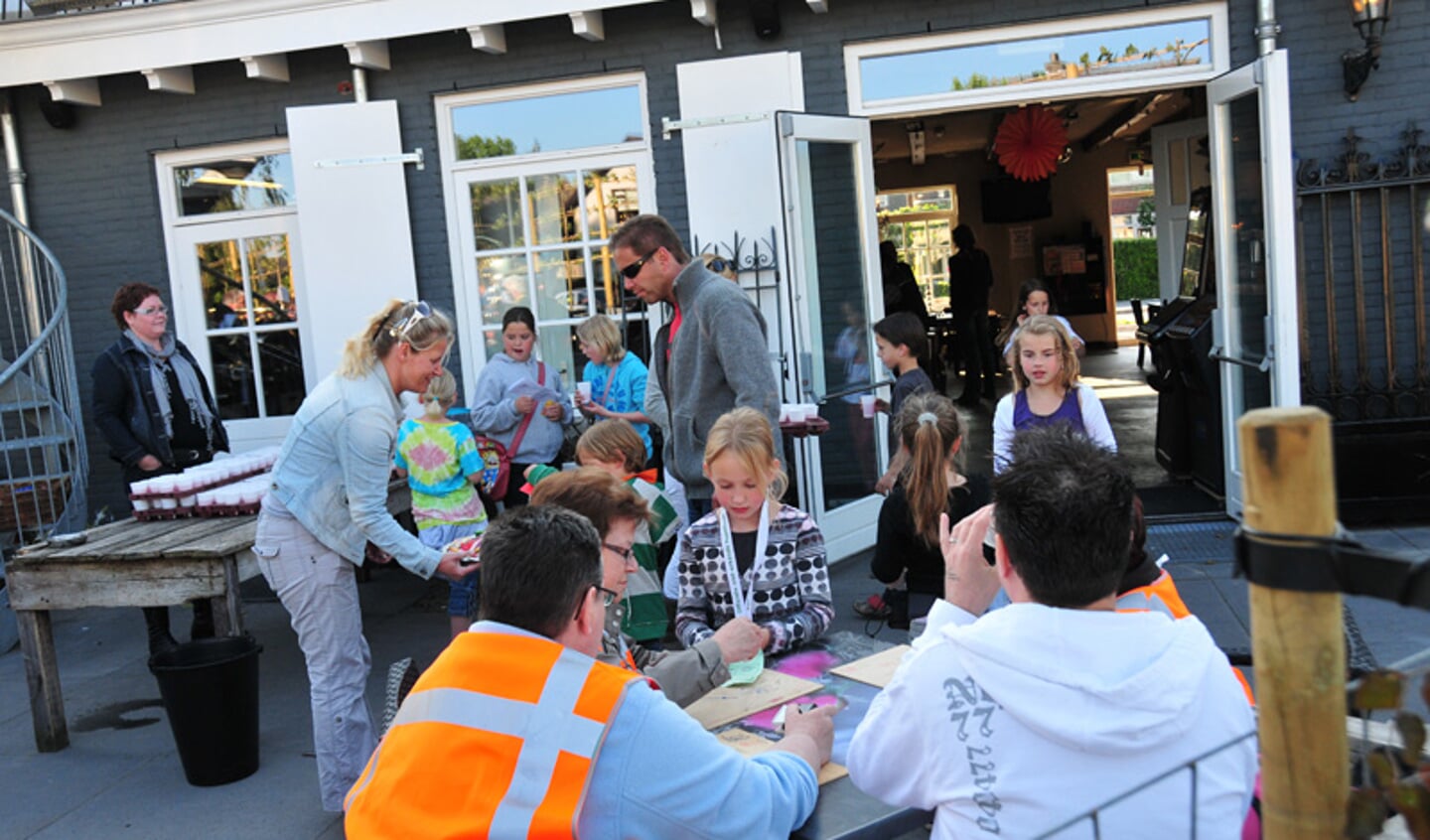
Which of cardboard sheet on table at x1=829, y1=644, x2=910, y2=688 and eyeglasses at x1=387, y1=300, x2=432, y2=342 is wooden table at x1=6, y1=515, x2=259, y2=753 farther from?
cardboard sheet on table at x1=829, y1=644, x2=910, y2=688

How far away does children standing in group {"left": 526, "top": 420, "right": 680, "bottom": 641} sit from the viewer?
3.77 m

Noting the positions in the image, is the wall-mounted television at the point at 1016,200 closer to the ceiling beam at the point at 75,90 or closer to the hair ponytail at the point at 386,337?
the ceiling beam at the point at 75,90

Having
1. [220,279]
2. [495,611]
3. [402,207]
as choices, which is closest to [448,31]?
[402,207]

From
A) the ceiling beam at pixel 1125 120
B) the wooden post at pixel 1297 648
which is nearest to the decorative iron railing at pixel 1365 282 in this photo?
the ceiling beam at pixel 1125 120

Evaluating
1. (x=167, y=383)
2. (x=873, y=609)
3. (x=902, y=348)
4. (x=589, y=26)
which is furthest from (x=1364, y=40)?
(x=167, y=383)

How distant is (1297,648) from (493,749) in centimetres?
117

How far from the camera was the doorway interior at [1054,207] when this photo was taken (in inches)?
464

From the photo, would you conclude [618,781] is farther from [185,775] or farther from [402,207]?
[402,207]

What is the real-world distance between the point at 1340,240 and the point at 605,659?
5.72 metres

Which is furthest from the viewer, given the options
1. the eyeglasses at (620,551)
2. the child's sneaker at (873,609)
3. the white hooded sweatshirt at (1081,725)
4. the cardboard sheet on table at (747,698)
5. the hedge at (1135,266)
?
the hedge at (1135,266)

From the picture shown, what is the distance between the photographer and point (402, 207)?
7254 millimetres

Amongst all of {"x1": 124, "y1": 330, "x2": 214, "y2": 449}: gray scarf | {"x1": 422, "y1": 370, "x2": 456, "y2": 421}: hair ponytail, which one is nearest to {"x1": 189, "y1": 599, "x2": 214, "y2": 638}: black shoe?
{"x1": 124, "y1": 330, "x2": 214, "y2": 449}: gray scarf

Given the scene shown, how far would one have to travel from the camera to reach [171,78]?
755 centimetres

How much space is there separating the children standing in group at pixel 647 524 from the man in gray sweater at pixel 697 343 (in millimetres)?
191
